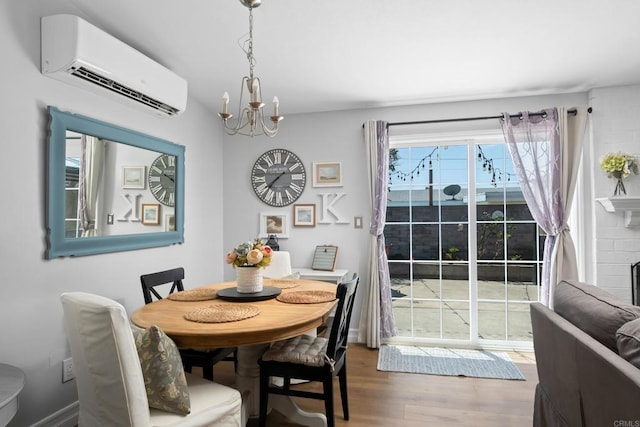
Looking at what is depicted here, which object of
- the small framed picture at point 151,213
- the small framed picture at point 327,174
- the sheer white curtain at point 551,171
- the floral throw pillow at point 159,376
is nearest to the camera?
the floral throw pillow at point 159,376

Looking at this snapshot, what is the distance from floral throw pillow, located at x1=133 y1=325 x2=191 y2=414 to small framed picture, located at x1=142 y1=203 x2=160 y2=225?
1576 millimetres

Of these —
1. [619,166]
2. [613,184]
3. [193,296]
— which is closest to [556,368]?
[193,296]

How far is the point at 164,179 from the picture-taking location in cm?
310

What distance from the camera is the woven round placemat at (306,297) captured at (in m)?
2.13

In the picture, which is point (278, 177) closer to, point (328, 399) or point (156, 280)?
point (156, 280)

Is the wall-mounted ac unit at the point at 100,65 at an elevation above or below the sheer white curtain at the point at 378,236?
above

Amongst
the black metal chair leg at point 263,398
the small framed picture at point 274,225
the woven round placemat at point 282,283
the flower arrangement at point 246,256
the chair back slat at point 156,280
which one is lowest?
the black metal chair leg at point 263,398

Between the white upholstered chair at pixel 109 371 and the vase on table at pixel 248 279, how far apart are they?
0.86 meters

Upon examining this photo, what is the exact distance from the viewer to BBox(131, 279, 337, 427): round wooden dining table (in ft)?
5.29

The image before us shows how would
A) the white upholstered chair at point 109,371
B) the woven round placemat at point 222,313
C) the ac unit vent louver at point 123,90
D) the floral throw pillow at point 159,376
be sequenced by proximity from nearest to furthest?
1. the white upholstered chair at point 109,371
2. the floral throw pillow at point 159,376
3. the woven round placemat at point 222,313
4. the ac unit vent louver at point 123,90

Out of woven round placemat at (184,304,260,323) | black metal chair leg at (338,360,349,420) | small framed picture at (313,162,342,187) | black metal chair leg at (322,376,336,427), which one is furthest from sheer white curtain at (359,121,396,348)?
woven round placemat at (184,304,260,323)

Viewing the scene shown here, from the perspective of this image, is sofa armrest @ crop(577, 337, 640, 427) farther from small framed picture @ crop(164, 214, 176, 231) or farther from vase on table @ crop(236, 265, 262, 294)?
small framed picture @ crop(164, 214, 176, 231)

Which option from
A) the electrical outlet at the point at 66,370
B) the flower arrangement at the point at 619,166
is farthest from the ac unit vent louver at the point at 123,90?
the flower arrangement at the point at 619,166

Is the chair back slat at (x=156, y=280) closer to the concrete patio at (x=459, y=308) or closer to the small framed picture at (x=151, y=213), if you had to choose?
the small framed picture at (x=151, y=213)
